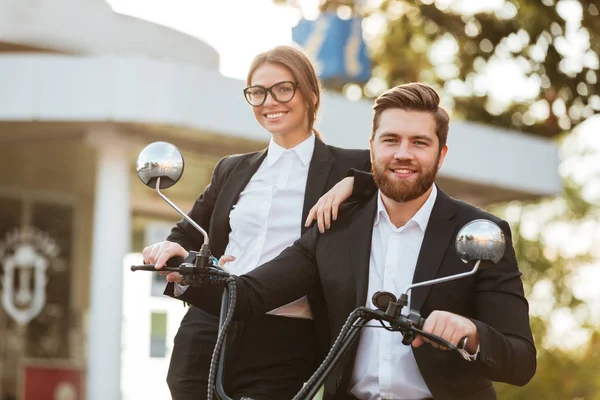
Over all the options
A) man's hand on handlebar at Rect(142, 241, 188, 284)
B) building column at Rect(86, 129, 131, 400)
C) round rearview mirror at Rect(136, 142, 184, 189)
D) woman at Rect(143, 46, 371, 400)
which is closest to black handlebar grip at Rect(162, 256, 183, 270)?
man's hand on handlebar at Rect(142, 241, 188, 284)

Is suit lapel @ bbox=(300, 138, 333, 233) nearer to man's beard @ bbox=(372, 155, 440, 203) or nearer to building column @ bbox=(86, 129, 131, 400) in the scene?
man's beard @ bbox=(372, 155, 440, 203)

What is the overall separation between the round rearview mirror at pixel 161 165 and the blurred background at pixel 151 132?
15.7 ft

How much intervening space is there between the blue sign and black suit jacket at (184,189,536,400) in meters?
12.9

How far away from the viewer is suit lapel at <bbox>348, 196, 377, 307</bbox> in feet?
11.3

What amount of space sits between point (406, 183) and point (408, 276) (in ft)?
0.93

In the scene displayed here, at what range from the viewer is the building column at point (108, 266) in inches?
474

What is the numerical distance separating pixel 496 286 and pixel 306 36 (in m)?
13.7

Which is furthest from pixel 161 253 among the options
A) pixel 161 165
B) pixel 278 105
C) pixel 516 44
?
pixel 516 44

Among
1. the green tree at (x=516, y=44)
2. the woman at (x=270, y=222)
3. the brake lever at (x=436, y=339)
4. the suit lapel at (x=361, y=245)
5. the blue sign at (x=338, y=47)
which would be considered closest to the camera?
the brake lever at (x=436, y=339)

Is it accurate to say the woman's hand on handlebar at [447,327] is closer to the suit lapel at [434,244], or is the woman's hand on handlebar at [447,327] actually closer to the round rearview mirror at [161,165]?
the suit lapel at [434,244]

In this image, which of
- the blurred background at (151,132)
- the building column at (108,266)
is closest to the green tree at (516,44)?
the blurred background at (151,132)

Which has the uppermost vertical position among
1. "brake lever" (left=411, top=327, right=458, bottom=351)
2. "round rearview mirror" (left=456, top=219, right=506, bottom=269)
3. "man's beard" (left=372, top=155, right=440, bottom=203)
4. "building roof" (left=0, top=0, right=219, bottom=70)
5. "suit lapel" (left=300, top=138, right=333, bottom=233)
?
"building roof" (left=0, top=0, right=219, bottom=70)

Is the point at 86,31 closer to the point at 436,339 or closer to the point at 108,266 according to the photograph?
the point at 108,266

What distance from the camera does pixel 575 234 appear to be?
29.9 m
